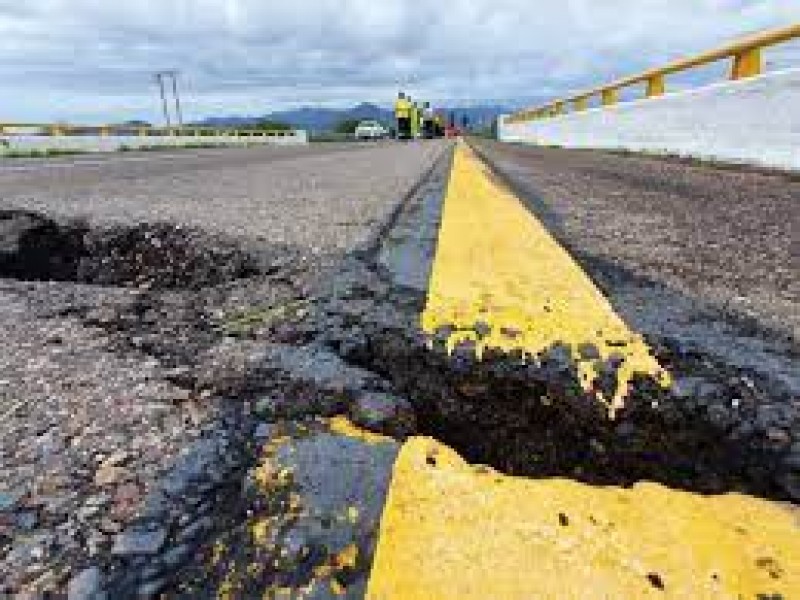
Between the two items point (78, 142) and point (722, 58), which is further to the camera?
point (78, 142)

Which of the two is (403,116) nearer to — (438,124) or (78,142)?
(438,124)

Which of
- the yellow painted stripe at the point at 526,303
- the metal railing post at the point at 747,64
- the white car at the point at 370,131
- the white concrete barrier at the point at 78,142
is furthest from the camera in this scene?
the white car at the point at 370,131

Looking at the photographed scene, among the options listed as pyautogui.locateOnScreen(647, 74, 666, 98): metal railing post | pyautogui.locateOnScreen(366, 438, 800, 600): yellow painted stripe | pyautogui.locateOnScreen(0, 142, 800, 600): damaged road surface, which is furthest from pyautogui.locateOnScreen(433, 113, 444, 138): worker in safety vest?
pyautogui.locateOnScreen(366, 438, 800, 600): yellow painted stripe

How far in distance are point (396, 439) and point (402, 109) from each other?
34.8m

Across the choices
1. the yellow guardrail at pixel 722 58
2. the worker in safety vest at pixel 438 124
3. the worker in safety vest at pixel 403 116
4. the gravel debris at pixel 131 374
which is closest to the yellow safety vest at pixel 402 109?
the worker in safety vest at pixel 403 116

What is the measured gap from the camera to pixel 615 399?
144 centimetres

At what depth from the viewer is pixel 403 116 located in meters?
35.6

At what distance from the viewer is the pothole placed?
268cm

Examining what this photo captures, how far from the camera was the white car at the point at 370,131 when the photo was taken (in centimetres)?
5178

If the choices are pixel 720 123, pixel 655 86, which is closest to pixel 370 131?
pixel 655 86

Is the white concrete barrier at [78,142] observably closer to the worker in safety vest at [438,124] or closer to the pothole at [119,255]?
the worker in safety vest at [438,124]

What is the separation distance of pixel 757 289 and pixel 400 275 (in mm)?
981

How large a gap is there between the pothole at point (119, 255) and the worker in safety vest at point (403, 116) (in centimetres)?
3188

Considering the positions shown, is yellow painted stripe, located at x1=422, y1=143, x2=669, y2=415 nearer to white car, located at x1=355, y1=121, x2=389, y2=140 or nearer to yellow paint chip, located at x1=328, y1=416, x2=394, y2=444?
yellow paint chip, located at x1=328, y1=416, x2=394, y2=444
